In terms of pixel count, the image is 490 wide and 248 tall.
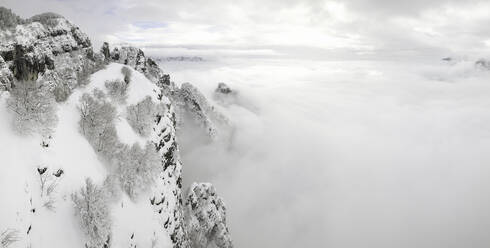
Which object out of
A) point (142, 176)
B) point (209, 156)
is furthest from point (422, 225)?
point (142, 176)

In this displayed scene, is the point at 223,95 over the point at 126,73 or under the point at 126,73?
under

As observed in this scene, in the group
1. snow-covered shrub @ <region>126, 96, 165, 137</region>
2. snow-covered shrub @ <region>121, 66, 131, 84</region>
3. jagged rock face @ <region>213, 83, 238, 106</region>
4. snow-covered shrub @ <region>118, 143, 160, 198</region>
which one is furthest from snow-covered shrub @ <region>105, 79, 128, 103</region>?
jagged rock face @ <region>213, 83, 238, 106</region>

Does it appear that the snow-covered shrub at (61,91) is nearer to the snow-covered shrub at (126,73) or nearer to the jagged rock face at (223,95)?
the snow-covered shrub at (126,73)

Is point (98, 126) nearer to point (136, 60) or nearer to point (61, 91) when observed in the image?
point (61, 91)

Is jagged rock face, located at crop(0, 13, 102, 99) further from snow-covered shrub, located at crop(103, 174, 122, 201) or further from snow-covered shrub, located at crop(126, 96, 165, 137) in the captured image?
snow-covered shrub, located at crop(103, 174, 122, 201)

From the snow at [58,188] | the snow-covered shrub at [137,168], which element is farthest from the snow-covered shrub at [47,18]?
the snow-covered shrub at [137,168]

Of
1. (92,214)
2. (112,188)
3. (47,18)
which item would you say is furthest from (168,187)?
(47,18)
